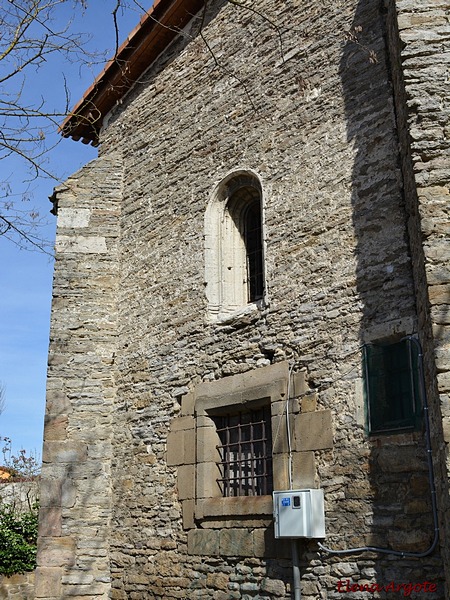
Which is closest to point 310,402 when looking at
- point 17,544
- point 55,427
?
point 55,427

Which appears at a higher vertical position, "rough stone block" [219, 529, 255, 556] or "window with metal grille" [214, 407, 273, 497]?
"window with metal grille" [214, 407, 273, 497]

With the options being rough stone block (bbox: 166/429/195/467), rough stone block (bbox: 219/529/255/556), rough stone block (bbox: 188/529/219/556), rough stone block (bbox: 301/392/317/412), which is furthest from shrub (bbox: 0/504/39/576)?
rough stone block (bbox: 301/392/317/412)

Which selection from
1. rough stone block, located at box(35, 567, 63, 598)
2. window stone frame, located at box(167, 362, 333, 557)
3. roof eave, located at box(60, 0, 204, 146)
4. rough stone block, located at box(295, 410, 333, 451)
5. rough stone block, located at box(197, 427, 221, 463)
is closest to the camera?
rough stone block, located at box(295, 410, 333, 451)

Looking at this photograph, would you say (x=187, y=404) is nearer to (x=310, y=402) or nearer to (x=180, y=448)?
(x=180, y=448)

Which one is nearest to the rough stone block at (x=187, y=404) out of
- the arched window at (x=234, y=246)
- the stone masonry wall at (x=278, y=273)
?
the stone masonry wall at (x=278, y=273)

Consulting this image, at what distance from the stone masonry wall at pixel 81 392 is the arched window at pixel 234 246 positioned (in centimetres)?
187

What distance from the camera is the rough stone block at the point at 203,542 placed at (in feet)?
23.2

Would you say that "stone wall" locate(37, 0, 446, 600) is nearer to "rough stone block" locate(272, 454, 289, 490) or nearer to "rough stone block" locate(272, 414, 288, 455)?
"rough stone block" locate(272, 414, 288, 455)

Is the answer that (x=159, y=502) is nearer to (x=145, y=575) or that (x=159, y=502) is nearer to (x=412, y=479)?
(x=145, y=575)

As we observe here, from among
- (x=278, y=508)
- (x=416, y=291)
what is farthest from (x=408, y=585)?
(x=416, y=291)

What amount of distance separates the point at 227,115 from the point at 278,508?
15.0 feet

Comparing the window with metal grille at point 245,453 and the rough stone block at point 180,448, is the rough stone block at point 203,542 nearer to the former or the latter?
the window with metal grille at point 245,453

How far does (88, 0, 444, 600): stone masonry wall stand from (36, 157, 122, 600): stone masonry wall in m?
0.21

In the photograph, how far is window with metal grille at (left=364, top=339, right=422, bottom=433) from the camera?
572cm
